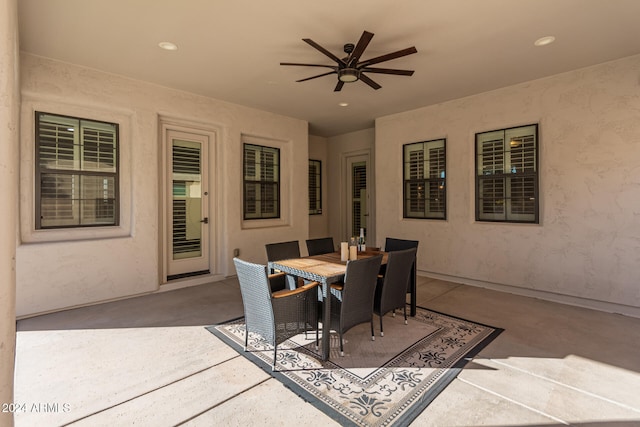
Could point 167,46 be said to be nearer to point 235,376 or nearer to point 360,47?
point 360,47

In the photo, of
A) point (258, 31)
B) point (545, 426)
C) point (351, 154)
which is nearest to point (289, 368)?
point (545, 426)

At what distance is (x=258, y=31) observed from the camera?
2.98m

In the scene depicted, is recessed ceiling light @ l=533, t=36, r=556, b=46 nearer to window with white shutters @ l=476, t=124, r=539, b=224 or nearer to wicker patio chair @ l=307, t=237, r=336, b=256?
window with white shutters @ l=476, t=124, r=539, b=224

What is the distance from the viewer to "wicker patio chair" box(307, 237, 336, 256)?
147 inches

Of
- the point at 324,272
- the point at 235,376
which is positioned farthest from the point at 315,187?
the point at 235,376

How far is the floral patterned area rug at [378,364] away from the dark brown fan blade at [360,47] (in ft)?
8.55

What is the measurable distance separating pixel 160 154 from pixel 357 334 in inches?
147

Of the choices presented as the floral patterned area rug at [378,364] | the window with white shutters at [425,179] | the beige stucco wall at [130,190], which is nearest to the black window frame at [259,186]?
the beige stucco wall at [130,190]

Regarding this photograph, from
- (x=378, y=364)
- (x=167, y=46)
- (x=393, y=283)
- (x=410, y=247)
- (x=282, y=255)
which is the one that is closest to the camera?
Result: (x=378, y=364)

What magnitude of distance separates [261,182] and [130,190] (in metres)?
2.19

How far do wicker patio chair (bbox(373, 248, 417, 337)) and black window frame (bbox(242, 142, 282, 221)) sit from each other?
3.25 meters

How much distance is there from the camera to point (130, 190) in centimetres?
421

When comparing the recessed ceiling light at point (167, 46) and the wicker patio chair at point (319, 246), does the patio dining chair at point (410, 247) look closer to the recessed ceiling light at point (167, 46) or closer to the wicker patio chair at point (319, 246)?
the wicker patio chair at point (319, 246)

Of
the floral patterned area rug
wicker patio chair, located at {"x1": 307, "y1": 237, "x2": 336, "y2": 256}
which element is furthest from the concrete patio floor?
wicker patio chair, located at {"x1": 307, "y1": 237, "x2": 336, "y2": 256}
